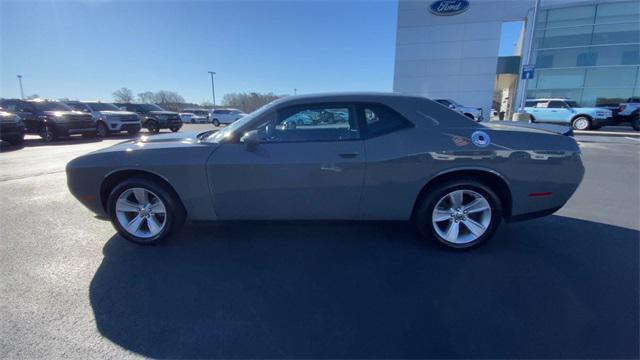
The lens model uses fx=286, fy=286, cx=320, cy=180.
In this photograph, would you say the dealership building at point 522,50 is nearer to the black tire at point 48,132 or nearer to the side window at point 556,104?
the side window at point 556,104

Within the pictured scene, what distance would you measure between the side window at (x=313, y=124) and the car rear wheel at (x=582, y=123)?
20426mm

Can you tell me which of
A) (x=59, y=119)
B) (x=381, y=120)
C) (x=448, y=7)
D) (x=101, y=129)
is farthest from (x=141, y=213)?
(x=448, y=7)

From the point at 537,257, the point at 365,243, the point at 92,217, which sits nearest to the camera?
the point at 537,257

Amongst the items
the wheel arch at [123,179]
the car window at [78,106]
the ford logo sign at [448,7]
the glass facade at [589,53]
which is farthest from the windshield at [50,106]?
the glass facade at [589,53]

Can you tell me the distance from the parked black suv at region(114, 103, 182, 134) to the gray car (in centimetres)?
1525

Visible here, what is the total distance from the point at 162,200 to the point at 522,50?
28380 mm

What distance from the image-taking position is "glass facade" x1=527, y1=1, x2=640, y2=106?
62.7 feet

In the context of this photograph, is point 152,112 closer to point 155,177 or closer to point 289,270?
point 155,177

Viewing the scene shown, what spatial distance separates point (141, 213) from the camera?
3.14 m

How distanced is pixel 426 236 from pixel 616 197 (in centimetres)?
419

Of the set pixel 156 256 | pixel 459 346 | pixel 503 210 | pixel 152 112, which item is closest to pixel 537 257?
pixel 503 210

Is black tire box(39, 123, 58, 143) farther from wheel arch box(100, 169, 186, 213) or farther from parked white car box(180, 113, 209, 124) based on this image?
parked white car box(180, 113, 209, 124)

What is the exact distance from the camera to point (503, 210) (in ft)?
10.0

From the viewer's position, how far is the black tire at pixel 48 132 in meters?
11.5
